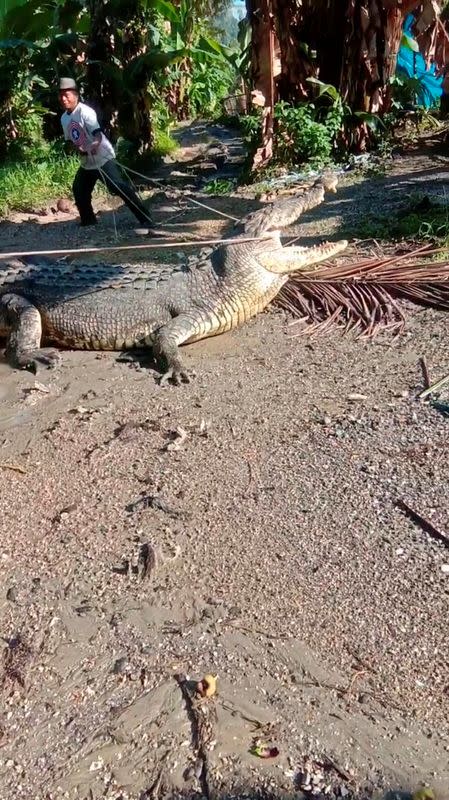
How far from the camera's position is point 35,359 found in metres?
4.88

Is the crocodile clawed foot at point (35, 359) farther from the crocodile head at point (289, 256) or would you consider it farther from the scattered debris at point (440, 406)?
the scattered debris at point (440, 406)

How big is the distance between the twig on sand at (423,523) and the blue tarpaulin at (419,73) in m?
9.38

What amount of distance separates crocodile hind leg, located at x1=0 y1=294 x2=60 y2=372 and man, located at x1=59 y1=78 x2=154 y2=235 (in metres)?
2.90

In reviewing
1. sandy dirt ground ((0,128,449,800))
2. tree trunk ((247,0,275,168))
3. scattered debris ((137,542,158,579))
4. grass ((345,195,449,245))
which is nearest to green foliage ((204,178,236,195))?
tree trunk ((247,0,275,168))

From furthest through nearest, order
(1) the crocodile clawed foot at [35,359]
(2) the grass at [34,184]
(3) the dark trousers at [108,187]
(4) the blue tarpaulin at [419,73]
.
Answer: (4) the blue tarpaulin at [419,73], (2) the grass at [34,184], (3) the dark trousers at [108,187], (1) the crocodile clawed foot at [35,359]

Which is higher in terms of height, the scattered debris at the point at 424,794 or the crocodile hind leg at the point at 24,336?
the crocodile hind leg at the point at 24,336

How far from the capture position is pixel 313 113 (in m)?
9.48

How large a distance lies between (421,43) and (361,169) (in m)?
2.28

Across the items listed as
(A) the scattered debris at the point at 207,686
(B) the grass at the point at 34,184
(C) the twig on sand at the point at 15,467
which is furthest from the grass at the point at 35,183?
(A) the scattered debris at the point at 207,686

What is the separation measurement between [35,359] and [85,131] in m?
3.73

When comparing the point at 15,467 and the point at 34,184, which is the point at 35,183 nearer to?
the point at 34,184

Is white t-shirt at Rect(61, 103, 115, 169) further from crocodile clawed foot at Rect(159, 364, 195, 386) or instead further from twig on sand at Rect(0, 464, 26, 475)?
twig on sand at Rect(0, 464, 26, 475)

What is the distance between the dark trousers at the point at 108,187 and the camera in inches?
303

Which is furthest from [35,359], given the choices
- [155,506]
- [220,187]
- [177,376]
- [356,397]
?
[220,187]
